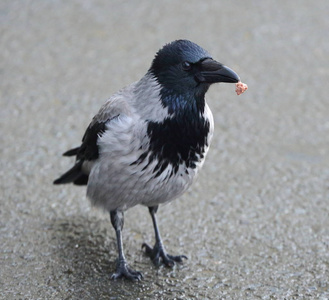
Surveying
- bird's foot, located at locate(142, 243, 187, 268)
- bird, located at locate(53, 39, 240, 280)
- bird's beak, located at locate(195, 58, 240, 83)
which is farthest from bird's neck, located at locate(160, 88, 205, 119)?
bird's foot, located at locate(142, 243, 187, 268)

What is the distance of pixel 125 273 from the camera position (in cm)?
382

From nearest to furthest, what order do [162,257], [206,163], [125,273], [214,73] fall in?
[214,73] < [125,273] < [162,257] < [206,163]

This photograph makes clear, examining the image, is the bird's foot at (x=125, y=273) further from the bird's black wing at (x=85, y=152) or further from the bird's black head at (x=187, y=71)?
the bird's black head at (x=187, y=71)

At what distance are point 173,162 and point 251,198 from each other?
3.92 feet

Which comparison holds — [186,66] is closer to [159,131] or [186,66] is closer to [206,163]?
[159,131]

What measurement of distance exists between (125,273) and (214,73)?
1.30 metres

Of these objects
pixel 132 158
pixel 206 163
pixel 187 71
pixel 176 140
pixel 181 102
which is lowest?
pixel 206 163

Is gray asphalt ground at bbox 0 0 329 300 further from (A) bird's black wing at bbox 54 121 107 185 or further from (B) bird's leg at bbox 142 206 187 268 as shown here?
(A) bird's black wing at bbox 54 121 107 185

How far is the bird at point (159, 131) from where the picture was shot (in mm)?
3596

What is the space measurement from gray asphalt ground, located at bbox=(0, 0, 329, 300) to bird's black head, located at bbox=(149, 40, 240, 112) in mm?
1110

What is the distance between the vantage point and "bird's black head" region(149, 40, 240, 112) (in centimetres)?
357

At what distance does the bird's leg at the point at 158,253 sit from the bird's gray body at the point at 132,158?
26 centimetres

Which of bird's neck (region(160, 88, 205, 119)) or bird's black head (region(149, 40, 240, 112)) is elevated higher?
bird's black head (region(149, 40, 240, 112))

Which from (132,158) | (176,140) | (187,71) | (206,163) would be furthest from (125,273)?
(206,163)
